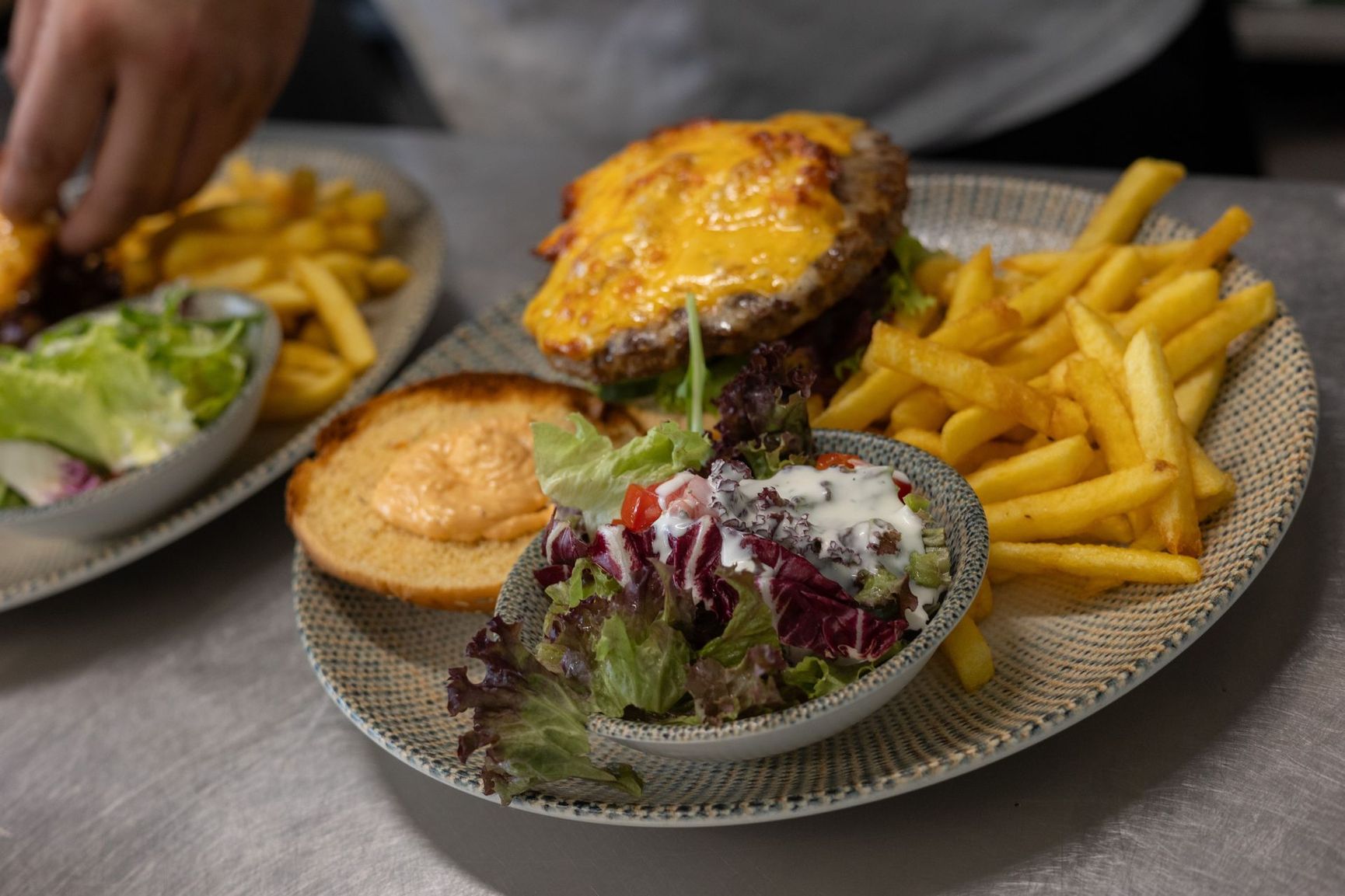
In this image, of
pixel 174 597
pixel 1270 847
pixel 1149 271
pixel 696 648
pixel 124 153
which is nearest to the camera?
pixel 1270 847

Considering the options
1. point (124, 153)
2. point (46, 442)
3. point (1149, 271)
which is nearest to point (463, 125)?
point (124, 153)

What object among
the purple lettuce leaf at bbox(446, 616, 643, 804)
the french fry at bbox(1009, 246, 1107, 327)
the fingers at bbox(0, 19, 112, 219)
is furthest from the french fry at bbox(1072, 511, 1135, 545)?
the fingers at bbox(0, 19, 112, 219)

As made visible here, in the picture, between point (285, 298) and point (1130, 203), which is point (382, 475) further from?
point (1130, 203)

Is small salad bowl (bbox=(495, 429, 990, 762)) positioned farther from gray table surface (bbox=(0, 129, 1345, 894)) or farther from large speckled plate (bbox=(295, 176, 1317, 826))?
gray table surface (bbox=(0, 129, 1345, 894))

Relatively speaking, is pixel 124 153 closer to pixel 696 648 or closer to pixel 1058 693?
pixel 696 648

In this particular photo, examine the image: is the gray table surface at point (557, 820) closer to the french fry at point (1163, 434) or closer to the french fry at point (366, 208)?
the french fry at point (1163, 434)

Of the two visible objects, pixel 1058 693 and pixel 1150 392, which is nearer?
pixel 1058 693

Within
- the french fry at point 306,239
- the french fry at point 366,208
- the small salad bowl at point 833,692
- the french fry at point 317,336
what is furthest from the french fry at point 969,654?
the french fry at point 366,208
